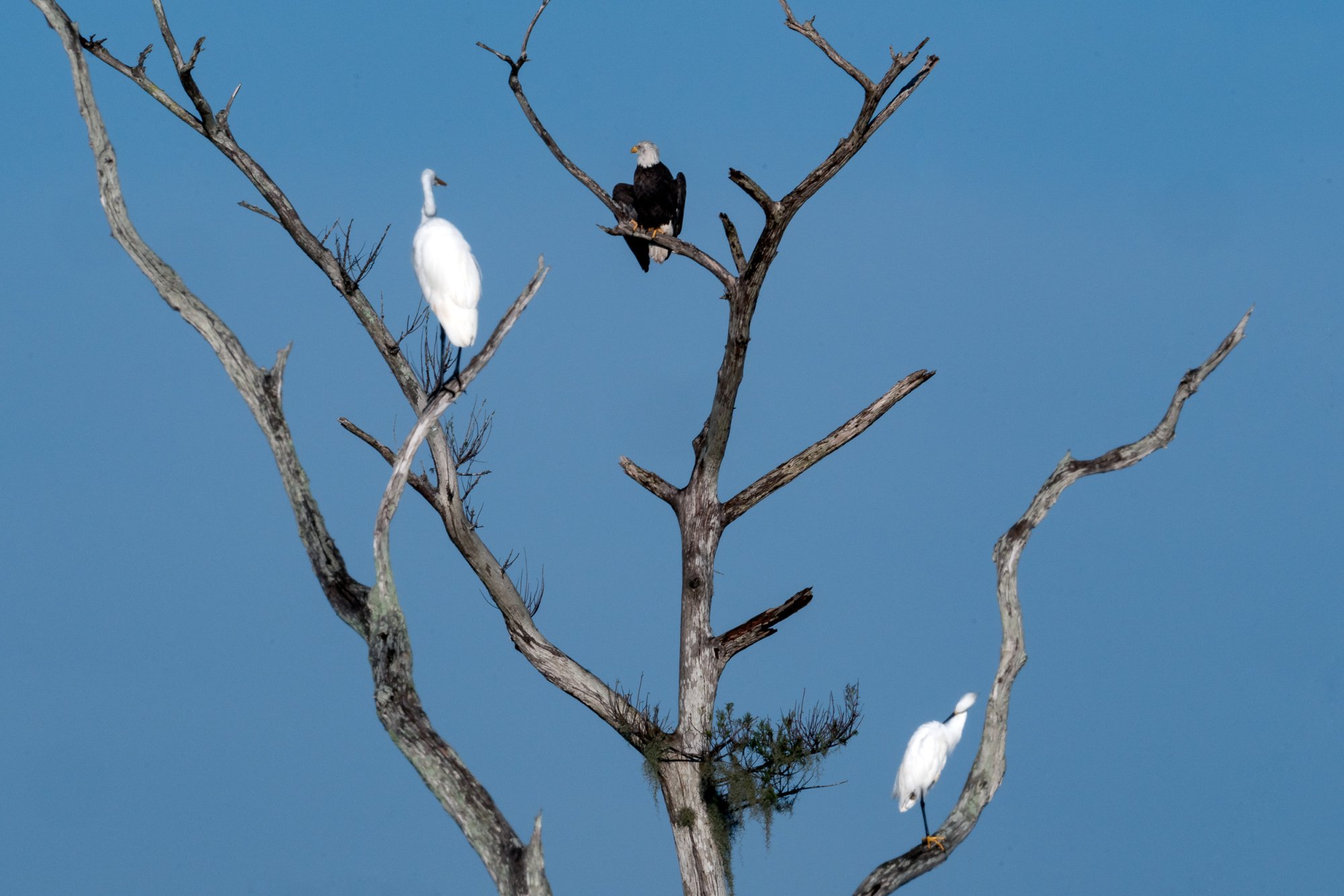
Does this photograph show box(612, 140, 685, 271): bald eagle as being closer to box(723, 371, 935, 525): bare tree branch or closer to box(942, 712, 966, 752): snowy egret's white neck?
box(723, 371, 935, 525): bare tree branch

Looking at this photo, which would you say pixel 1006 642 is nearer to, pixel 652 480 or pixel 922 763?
pixel 922 763

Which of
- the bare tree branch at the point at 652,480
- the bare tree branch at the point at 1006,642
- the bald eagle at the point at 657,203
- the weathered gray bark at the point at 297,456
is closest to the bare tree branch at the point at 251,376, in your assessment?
the weathered gray bark at the point at 297,456

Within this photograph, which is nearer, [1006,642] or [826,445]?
[1006,642]

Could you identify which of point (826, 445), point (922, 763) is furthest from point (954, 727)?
point (826, 445)

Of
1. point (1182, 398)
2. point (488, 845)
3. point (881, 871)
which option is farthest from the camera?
point (1182, 398)

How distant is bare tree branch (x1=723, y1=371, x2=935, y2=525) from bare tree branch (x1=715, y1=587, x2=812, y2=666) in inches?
21.3

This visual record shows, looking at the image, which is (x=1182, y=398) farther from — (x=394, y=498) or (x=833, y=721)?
(x=394, y=498)

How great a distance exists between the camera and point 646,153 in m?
8.90

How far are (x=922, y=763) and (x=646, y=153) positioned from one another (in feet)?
13.2

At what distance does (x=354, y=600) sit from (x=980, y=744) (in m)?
2.64

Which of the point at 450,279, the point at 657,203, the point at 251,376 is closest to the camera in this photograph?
the point at 251,376

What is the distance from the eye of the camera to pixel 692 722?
6781mm

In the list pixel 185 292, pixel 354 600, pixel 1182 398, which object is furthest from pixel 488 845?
pixel 1182 398

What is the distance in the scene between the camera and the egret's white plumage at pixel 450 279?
6262 millimetres
